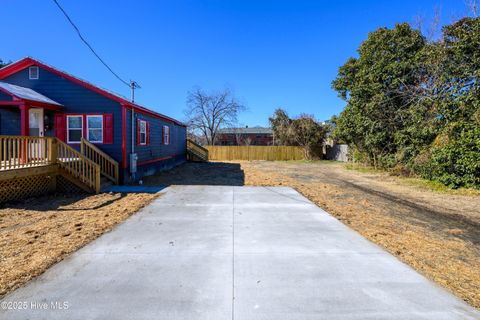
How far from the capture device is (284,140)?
31.2 metres

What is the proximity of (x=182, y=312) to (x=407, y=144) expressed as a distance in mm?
15538

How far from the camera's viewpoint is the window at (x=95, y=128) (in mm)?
10297

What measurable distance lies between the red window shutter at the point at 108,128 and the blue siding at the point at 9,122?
340 cm

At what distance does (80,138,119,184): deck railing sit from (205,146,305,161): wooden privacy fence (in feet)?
65.4

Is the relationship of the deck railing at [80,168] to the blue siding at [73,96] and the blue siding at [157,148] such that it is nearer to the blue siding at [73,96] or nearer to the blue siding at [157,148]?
the blue siding at [73,96]

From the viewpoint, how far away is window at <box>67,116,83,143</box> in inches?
408

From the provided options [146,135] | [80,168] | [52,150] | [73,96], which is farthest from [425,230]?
[73,96]

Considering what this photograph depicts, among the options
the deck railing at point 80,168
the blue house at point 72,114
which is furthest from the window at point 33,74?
the deck railing at point 80,168

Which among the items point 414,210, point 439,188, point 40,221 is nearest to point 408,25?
point 439,188

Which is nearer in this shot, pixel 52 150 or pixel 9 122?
pixel 52 150

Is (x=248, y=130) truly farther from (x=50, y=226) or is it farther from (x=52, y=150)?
(x=50, y=226)

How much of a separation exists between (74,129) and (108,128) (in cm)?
142

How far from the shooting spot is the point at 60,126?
10.3 m

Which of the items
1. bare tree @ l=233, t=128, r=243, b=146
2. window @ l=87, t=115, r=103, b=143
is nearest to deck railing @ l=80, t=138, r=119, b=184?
window @ l=87, t=115, r=103, b=143
